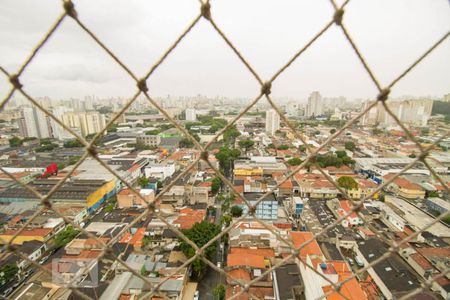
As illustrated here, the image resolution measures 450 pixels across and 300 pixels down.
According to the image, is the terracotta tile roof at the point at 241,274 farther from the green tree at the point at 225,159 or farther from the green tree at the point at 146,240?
the green tree at the point at 225,159

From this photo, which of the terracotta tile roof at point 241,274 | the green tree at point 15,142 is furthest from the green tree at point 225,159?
the green tree at point 15,142

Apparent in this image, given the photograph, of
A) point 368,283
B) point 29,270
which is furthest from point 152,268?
point 368,283

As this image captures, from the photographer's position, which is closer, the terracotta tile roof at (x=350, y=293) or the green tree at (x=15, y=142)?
the terracotta tile roof at (x=350, y=293)

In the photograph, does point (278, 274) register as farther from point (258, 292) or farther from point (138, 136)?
point (138, 136)

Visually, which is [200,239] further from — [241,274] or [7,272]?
[7,272]

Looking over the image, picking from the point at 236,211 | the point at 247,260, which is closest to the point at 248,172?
the point at 236,211

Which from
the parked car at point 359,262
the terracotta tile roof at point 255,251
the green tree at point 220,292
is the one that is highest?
the terracotta tile roof at point 255,251

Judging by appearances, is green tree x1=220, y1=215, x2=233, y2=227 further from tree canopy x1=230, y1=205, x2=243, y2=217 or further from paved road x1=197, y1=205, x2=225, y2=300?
paved road x1=197, y1=205, x2=225, y2=300
